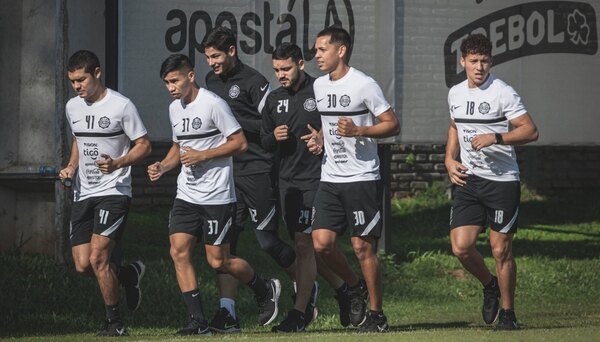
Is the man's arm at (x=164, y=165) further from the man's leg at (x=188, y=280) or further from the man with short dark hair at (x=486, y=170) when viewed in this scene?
the man with short dark hair at (x=486, y=170)

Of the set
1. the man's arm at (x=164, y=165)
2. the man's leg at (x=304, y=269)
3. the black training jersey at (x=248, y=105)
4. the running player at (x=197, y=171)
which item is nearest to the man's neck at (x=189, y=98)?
the running player at (x=197, y=171)

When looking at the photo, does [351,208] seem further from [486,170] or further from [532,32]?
[532,32]

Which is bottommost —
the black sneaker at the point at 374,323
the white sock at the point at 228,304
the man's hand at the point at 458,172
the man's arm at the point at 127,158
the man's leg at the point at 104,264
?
the black sneaker at the point at 374,323

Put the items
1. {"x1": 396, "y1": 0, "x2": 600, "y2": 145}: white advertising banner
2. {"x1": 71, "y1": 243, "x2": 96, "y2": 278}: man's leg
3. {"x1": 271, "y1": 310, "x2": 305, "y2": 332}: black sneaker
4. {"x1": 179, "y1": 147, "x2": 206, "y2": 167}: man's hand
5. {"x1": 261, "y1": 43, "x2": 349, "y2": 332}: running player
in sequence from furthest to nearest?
{"x1": 396, "y1": 0, "x2": 600, "y2": 145}: white advertising banner → {"x1": 261, "y1": 43, "x2": 349, "y2": 332}: running player → {"x1": 271, "y1": 310, "x2": 305, "y2": 332}: black sneaker → {"x1": 71, "y1": 243, "x2": 96, "y2": 278}: man's leg → {"x1": 179, "y1": 147, "x2": 206, "y2": 167}: man's hand

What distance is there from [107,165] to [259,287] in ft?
5.94

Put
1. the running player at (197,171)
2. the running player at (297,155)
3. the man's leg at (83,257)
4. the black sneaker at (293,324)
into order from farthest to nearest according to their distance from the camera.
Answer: the running player at (297,155)
the black sneaker at (293,324)
the man's leg at (83,257)
the running player at (197,171)

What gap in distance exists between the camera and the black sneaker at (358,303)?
11281mm

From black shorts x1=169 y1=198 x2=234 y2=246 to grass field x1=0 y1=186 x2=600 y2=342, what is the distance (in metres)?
0.84

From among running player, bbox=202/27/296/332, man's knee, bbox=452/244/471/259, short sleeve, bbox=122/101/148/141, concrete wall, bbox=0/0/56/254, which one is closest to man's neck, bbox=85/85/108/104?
short sleeve, bbox=122/101/148/141

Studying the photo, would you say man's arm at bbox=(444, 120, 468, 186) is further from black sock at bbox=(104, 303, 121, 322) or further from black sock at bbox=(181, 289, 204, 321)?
black sock at bbox=(104, 303, 121, 322)

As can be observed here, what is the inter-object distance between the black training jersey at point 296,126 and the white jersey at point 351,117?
0.44 metres

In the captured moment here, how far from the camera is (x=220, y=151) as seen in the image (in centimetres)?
1070

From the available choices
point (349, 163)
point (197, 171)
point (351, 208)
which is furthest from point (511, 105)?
point (197, 171)

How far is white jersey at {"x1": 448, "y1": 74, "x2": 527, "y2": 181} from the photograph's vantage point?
35.6 ft
